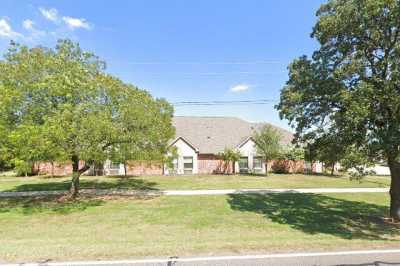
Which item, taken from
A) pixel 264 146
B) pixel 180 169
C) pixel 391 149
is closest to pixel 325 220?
pixel 391 149

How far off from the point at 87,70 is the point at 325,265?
12.8 metres

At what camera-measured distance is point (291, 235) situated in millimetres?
8531

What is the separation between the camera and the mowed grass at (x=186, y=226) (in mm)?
6938

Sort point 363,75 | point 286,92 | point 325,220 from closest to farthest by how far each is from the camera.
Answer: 1. point 363,75
2. point 325,220
3. point 286,92

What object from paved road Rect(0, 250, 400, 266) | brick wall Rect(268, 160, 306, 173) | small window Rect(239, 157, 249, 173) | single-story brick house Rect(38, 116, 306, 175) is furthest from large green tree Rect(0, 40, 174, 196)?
brick wall Rect(268, 160, 306, 173)

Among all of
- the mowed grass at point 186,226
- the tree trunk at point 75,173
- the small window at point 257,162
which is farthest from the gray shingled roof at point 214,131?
the tree trunk at point 75,173

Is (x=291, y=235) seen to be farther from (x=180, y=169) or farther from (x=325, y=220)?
(x=180, y=169)

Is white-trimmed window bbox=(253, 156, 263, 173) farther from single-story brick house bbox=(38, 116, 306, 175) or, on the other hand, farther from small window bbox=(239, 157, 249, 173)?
small window bbox=(239, 157, 249, 173)

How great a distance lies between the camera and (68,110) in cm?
1189

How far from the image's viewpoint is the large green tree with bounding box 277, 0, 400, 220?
862 cm

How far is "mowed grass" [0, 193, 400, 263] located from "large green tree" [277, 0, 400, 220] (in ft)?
8.59

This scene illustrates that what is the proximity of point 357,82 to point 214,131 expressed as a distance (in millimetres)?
24922

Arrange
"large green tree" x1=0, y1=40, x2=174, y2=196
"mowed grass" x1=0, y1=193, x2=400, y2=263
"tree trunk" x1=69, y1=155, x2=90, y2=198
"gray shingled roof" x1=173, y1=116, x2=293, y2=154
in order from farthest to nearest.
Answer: "gray shingled roof" x1=173, y1=116, x2=293, y2=154 < "tree trunk" x1=69, y1=155, x2=90, y2=198 < "large green tree" x1=0, y1=40, x2=174, y2=196 < "mowed grass" x1=0, y1=193, x2=400, y2=263

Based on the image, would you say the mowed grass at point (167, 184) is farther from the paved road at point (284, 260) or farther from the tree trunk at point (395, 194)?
the paved road at point (284, 260)
